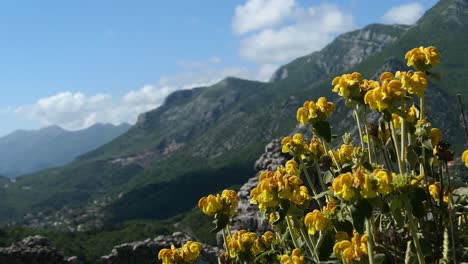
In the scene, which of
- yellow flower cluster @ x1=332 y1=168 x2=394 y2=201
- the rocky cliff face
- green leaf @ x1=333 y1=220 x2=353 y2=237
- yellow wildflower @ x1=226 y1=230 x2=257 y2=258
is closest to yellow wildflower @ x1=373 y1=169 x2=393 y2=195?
yellow flower cluster @ x1=332 y1=168 x2=394 y2=201

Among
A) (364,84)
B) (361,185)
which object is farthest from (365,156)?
(361,185)

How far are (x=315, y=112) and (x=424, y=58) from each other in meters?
1.04

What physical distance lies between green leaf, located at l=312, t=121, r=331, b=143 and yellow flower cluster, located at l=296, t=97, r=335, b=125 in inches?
1.4

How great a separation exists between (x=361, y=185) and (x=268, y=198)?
953 mm

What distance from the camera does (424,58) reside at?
4.39 m

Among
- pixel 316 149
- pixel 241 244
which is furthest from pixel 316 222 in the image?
pixel 316 149

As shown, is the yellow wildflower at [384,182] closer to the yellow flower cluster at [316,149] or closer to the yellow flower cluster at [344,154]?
the yellow flower cluster at [344,154]

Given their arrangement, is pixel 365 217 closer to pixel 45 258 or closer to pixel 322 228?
pixel 322 228

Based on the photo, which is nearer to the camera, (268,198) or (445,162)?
(445,162)

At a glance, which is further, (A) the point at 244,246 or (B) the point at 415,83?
(A) the point at 244,246

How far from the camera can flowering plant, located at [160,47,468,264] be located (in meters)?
3.01

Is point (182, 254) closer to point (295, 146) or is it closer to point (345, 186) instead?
point (295, 146)

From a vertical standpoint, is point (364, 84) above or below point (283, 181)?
above

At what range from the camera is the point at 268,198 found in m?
3.79
